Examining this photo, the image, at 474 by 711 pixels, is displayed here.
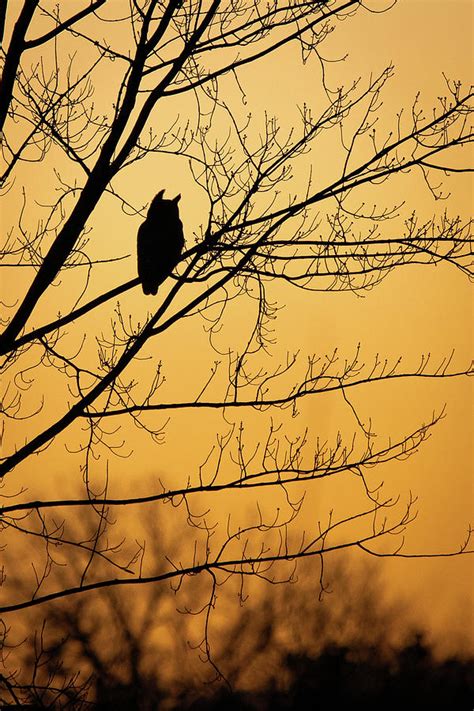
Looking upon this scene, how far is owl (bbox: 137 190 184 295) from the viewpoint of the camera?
5121mm

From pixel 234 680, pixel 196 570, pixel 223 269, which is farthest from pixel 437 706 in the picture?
pixel 223 269

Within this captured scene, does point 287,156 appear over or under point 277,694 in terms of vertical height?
over

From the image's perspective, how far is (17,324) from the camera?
13.9 ft

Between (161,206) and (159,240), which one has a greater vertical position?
(161,206)

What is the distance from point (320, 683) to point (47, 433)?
18.2ft

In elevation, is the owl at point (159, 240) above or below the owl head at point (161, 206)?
below

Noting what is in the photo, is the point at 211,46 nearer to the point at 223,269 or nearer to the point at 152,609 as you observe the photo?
the point at 223,269

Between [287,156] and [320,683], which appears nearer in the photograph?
[287,156]

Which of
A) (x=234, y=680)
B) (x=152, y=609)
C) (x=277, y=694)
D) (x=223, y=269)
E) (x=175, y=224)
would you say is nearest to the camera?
(x=223, y=269)

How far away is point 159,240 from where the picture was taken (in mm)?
5152

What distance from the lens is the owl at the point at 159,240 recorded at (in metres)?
5.12

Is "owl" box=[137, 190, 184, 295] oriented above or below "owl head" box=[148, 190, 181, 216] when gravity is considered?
below

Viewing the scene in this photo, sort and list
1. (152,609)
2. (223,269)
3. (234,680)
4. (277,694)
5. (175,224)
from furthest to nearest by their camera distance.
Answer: (277,694) → (234,680) → (152,609) → (175,224) → (223,269)

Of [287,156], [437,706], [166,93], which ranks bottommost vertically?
[437,706]
